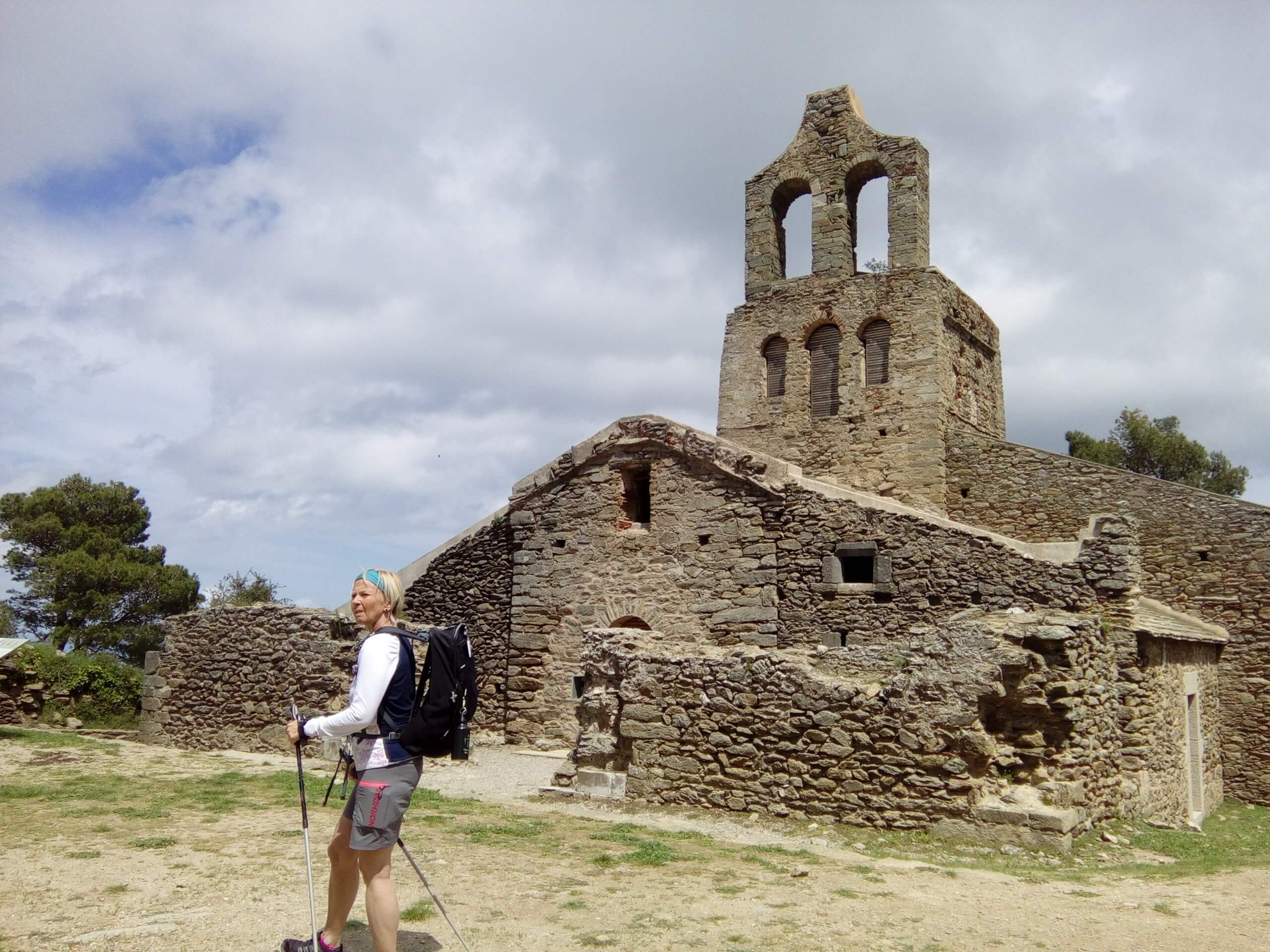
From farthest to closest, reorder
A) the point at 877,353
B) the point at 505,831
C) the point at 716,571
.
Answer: the point at 877,353, the point at 716,571, the point at 505,831

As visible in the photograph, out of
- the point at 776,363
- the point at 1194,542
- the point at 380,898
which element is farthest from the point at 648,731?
the point at 776,363

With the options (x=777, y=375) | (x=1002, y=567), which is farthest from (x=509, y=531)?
(x=1002, y=567)

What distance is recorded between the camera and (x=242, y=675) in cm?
1418

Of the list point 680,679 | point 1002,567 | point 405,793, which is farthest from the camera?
point 1002,567

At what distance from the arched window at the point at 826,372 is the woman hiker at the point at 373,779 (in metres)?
15.4

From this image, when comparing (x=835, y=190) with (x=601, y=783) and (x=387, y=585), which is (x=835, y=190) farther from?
(x=387, y=585)

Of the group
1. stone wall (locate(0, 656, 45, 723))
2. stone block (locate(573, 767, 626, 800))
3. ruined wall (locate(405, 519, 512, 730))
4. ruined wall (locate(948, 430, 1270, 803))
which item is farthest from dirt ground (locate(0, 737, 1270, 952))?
ruined wall (locate(948, 430, 1270, 803))

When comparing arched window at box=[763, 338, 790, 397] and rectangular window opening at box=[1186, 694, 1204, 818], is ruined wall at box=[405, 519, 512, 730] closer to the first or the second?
arched window at box=[763, 338, 790, 397]

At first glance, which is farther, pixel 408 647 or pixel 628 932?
pixel 628 932

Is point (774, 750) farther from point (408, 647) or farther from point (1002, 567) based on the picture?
point (408, 647)

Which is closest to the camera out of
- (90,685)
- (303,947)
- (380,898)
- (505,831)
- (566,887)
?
(380,898)

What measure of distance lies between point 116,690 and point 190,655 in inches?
95.9

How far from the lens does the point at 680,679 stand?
1012cm

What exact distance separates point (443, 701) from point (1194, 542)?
48.0ft
